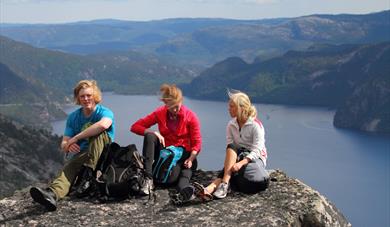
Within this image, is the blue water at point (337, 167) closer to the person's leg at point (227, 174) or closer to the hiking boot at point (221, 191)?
the person's leg at point (227, 174)

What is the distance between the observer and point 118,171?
9.45 meters

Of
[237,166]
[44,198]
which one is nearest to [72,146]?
[44,198]

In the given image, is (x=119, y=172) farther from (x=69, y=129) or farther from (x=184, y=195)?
(x=69, y=129)

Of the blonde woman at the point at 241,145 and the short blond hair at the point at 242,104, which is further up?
the short blond hair at the point at 242,104

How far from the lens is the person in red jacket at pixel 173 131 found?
32.6 feet

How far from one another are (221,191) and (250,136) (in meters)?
1.34

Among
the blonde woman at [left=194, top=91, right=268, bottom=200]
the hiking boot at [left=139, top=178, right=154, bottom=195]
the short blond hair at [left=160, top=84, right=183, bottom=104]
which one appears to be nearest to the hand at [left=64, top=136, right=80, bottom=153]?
the hiking boot at [left=139, top=178, right=154, bottom=195]

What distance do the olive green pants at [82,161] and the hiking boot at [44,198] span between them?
0.72m

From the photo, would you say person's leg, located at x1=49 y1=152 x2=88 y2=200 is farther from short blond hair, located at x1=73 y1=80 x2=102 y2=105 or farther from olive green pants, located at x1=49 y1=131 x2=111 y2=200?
short blond hair, located at x1=73 y1=80 x2=102 y2=105

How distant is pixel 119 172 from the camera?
30.9ft

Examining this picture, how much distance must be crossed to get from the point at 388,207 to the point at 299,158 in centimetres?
4210

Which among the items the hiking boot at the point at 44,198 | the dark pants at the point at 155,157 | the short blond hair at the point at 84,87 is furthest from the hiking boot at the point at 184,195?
the short blond hair at the point at 84,87

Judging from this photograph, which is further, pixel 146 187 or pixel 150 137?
pixel 150 137

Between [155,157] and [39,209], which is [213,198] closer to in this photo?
[155,157]
